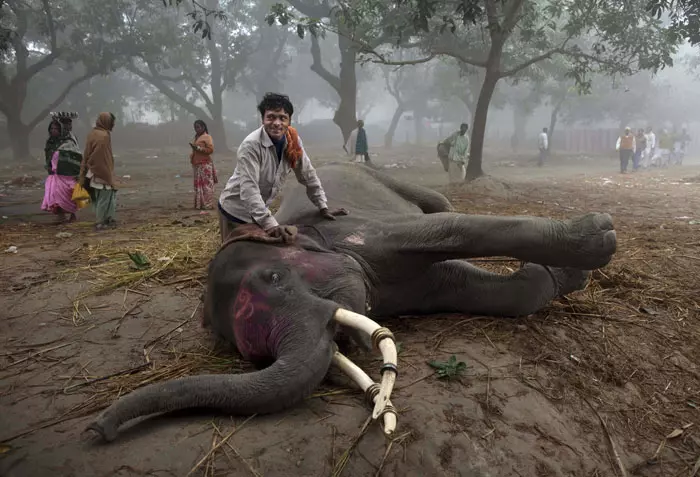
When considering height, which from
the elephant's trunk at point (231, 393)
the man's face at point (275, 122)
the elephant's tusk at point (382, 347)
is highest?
the man's face at point (275, 122)

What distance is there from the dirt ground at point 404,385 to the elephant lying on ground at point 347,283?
147 mm

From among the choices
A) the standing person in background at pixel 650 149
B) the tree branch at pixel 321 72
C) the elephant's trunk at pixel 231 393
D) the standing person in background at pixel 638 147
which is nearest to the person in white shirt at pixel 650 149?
the standing person in background at pixel 650 149

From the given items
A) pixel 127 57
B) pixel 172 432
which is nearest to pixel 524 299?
pixel 172 432

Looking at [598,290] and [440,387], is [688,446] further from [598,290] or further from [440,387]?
[598,290]

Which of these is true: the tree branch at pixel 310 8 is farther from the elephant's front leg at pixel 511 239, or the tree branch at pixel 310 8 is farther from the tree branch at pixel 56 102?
the elephant's front leg at pixel 511 239

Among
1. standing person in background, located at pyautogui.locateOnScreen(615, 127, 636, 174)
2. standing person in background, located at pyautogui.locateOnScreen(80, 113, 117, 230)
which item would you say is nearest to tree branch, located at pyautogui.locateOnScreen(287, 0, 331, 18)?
standing person in background, located at pyautogui.locateOnScreen(615, 127, 636, 174)

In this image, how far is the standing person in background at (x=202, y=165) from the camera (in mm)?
8672

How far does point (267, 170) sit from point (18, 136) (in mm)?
19854

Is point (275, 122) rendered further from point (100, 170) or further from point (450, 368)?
point (100, 170)

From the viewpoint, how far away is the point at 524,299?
3.30 meters

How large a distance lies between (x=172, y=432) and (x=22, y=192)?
12147 millimetres

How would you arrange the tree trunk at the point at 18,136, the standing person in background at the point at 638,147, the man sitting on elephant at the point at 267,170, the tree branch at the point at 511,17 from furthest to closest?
the standing person in background at the point at 638,147 < the tree trunk at the point at 18,136 < the tree branch at the point at 511,17 < the man sitting on elephant at the point at 267,170

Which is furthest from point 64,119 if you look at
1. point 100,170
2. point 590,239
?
point 590,239

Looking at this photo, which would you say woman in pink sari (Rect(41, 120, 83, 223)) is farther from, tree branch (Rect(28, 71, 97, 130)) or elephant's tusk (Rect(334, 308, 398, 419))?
tree branch (Rect(28, 71, 97, 130))
